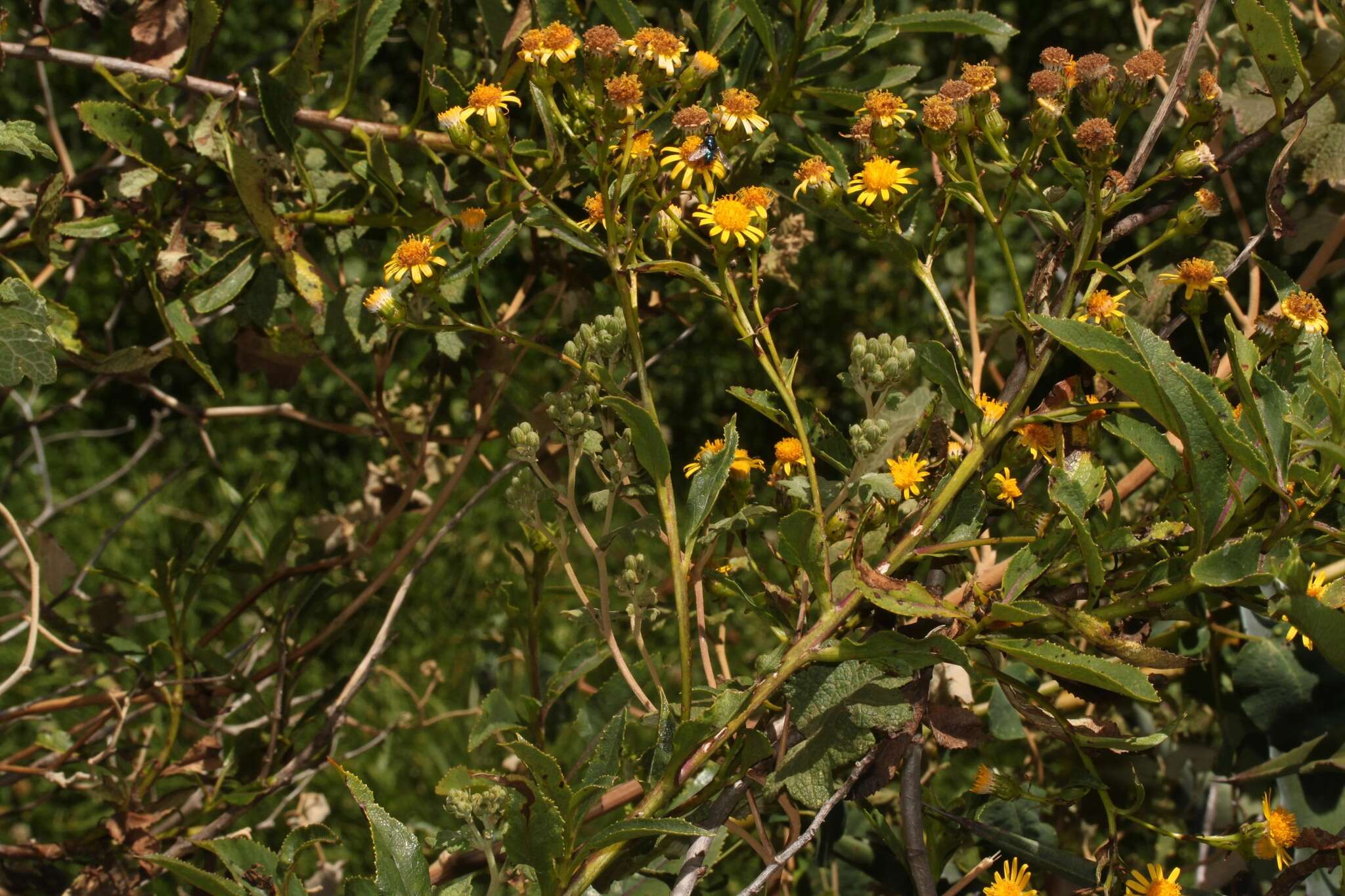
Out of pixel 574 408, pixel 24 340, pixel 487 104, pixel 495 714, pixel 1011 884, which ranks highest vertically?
pixel 487 104

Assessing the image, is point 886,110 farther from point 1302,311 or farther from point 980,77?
point 1302,311

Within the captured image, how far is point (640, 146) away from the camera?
2.68 feet

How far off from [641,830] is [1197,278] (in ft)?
1.61

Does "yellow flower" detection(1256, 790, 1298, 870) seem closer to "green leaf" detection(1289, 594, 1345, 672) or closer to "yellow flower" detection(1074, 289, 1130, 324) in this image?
"green leaf" detection(1289, 594, 1345, 672)

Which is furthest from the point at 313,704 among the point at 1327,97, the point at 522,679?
the point at 1327,97

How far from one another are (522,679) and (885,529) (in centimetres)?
65

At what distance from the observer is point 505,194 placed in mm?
981

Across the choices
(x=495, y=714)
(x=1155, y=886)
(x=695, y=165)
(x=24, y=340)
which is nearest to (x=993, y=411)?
(x=695, y=165)

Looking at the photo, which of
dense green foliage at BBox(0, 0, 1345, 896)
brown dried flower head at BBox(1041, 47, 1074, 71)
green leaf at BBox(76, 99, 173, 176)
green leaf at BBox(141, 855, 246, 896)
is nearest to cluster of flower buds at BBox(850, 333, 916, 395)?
dense green foliage at BBox(0, 0, 1345, 896)

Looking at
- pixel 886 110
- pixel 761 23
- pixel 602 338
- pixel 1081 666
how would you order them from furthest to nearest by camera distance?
pixel 761 23, pixel 886 110, pixel 602 338, pixel 1081 666

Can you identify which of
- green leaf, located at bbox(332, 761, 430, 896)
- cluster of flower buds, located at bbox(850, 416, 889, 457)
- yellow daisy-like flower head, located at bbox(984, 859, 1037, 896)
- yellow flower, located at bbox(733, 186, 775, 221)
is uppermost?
yellow flower, located at bbox(733, 186, 775, 221)

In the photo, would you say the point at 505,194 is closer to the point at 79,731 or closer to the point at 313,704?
the point at 313,704

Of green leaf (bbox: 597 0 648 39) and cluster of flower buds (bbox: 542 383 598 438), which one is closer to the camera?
cluster of flower buds (bbox: 542 383 598 438)

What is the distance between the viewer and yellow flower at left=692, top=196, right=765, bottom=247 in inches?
31.3
